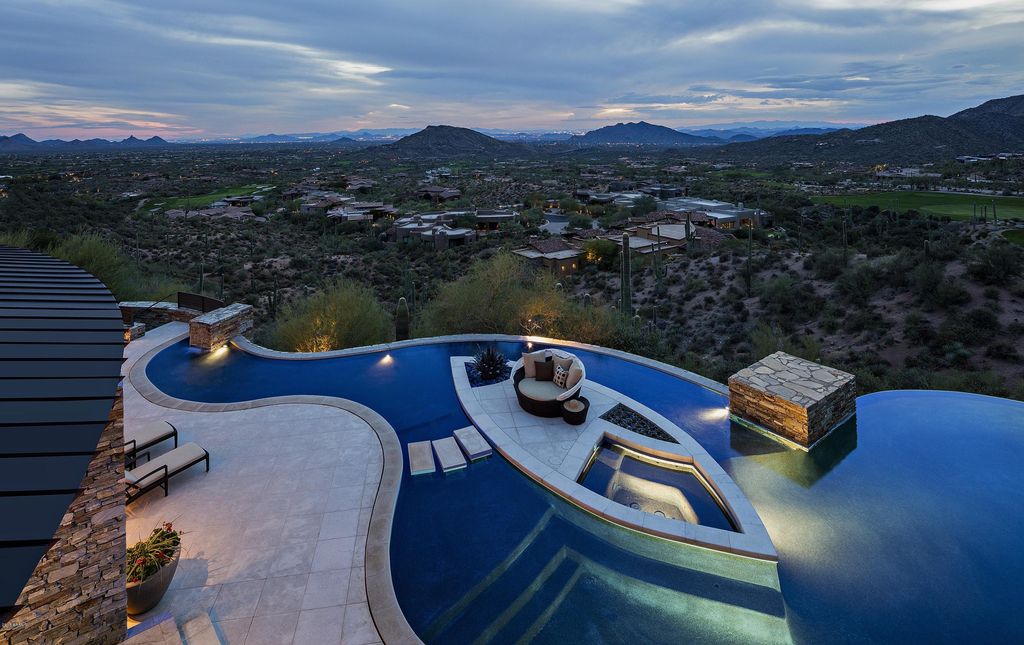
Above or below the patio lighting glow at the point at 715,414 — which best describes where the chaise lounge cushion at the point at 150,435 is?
above

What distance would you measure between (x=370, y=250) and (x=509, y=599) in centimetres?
4042

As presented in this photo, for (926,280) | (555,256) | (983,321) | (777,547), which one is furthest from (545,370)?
(555,256)

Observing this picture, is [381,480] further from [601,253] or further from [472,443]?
[601,253]

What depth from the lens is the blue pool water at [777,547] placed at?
16.4 feet

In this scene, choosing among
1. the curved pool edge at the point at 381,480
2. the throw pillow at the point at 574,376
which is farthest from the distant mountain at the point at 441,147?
the throw pillow at the point at 574,376

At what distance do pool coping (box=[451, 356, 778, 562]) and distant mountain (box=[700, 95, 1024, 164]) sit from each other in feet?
341

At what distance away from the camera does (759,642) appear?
188 inches

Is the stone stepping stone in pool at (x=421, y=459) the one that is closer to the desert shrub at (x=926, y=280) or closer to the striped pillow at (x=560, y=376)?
the striped pillow at (x=560, y=376)

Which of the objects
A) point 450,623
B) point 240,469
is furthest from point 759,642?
point 240,469

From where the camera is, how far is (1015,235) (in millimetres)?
25422

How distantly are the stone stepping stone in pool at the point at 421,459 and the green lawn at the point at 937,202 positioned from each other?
42312 millimetres

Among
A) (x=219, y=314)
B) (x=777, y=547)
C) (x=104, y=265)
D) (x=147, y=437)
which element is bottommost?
(x=777, y=547)

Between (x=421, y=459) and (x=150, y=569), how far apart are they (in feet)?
11.9

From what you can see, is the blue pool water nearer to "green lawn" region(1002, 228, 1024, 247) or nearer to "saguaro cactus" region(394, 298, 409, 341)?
"saguaro cactus" region(394, 298, 409, 341)
